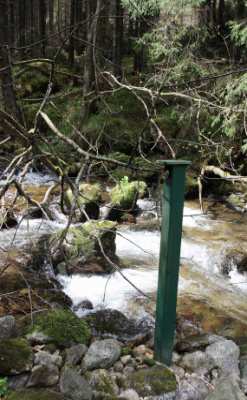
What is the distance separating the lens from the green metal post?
3465 millimetres

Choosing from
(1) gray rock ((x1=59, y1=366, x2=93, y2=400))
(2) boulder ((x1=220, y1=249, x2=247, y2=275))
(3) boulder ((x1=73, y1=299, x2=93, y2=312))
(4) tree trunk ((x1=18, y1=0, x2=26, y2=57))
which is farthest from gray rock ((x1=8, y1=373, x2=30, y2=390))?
(4) tree trunk ((x1=18, y1=0, x2=26, y2=57))

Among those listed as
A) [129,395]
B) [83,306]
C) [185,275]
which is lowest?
[185,275]

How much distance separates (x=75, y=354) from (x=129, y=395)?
643mm

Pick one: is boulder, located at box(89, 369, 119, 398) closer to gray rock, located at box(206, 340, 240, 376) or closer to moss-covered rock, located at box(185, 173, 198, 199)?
gray rock, located at box(206, 340, 240, 376)

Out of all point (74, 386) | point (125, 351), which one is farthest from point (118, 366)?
point (74, 386)

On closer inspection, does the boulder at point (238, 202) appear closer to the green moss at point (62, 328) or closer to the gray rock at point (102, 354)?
the green moss at point (62, 328)

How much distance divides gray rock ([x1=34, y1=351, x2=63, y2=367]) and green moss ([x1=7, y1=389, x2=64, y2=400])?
285 mm

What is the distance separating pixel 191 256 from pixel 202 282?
3.21 feet

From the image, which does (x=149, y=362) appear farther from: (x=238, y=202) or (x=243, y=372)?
(x=238, y=202)

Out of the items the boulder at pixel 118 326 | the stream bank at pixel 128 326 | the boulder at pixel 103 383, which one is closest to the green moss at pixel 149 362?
the stream bank at pixel 128 326

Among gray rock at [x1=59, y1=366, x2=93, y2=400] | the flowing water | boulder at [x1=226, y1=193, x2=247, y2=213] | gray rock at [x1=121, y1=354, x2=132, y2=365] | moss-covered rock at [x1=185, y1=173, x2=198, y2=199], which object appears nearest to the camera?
gray rock at [x1=59, y1=366, x2=93, y2=400]

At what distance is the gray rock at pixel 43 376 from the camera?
361 cm

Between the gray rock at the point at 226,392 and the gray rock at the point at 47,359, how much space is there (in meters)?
1.31

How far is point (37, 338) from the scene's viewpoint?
4156 mm
